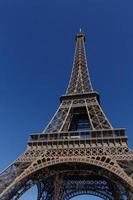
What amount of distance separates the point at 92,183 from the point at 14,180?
8.62 meters

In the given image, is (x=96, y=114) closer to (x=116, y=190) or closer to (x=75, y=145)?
(x=75, y=145)

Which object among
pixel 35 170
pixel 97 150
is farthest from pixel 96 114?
pixel 35 170

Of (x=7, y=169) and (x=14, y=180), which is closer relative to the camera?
(x=14, y=180)

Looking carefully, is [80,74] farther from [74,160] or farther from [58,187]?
[74,160]

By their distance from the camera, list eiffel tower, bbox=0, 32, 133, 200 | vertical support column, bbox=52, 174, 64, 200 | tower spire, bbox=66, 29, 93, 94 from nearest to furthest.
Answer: eiffel tower, bbox=0, 32, 133, 200, vertical support column, bbox=52, 174, 64, 200, tower spire, bbox=66, 29, 93, 94

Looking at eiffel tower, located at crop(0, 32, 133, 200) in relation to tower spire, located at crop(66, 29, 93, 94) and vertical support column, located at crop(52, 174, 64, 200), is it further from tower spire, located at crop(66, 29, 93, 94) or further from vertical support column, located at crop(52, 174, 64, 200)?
tower spire, located at crop(66, 29, 93, 94)

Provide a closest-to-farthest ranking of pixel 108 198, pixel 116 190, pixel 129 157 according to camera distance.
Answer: pixel 129 157 < pixel 116 190 < pixel 108 198

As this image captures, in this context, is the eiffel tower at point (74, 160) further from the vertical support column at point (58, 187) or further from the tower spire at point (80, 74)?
the tower spire at point (80, 74)

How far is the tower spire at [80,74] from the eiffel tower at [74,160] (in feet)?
7.50

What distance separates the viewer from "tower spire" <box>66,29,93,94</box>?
34.1 meters

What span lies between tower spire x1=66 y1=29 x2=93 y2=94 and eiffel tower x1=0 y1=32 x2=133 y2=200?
90.0 inches

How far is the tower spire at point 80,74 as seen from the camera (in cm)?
3414

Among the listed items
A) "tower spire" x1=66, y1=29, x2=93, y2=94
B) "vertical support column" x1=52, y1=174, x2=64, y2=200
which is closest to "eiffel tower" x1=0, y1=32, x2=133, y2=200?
"vertical support column" x1=52, y1=174, x2=64, y2=200

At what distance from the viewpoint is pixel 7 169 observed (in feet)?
78.8
